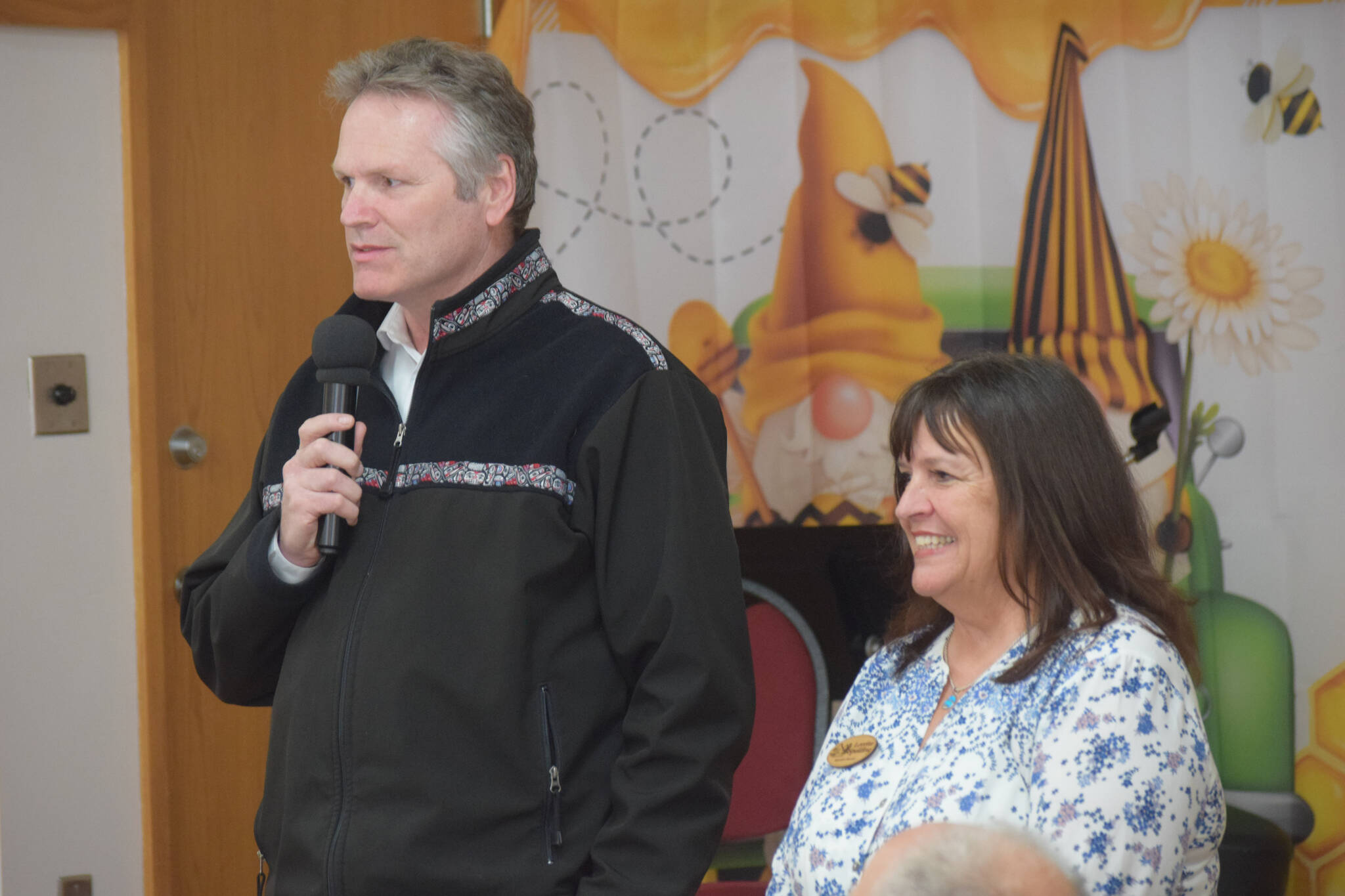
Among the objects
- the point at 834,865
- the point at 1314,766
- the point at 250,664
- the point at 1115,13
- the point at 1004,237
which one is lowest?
the point at 1314,766

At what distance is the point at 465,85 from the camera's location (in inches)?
59.0

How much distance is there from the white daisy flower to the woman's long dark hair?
1.20 metres

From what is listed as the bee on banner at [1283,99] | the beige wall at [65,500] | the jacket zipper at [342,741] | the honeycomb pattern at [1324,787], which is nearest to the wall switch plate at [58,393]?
the beige wall at [65,500]

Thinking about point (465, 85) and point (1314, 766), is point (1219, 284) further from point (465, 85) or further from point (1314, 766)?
point (465, 85)

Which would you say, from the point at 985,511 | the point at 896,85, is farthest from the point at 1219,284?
the point at 985,511

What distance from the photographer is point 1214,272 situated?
250cm

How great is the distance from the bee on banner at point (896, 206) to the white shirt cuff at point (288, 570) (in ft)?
4.63

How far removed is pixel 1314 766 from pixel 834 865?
157 centimetres

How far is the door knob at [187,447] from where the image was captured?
231 cm

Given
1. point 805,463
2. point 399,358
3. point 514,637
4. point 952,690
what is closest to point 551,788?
point 514,637

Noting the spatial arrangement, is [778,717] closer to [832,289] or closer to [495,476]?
[832,289]

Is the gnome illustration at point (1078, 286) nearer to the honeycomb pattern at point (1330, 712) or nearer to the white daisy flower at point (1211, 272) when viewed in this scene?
the white daisy flower at point (1211, 272)

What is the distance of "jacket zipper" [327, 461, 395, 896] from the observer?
1341mm

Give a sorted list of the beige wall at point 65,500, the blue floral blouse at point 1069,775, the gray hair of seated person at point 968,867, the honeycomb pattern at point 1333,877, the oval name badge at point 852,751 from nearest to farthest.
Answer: the gray hair of seated person at point 968,867 < the blue floral blouse at point 1069,775 < the oval name badge at point 852,751 < the beige wall at point 65,500 < the honeycomb pattern at point 1333,877
